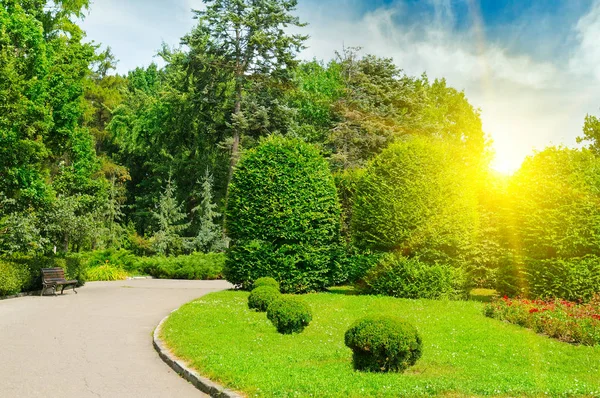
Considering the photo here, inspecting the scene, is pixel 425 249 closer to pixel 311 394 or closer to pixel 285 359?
pixel 285 359

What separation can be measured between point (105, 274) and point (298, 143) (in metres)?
17.6

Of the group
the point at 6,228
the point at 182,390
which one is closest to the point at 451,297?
the point at 182,390

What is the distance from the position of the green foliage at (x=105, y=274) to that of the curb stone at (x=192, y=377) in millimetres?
23282

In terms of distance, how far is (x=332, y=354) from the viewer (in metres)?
9.98

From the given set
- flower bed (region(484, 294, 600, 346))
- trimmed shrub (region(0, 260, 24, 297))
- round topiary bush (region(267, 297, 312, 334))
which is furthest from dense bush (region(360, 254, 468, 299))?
trimmed shrub (region(0, 260, 24, 297))

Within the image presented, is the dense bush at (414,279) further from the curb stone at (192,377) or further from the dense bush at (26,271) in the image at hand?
the dense bush at (26,271)

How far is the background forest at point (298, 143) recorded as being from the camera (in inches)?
746

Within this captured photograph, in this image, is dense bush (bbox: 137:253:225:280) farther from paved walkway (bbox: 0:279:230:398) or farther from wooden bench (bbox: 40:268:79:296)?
paved walkway (bbox: 0:279:230:398)

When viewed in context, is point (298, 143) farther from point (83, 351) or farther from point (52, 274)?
point (83, 351)

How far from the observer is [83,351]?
35.5 ft

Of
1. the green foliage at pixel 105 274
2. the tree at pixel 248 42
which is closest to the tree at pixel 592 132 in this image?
the tree at pixel 248 42

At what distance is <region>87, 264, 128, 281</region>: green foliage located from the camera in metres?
32.6

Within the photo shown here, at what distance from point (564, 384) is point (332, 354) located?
395cm

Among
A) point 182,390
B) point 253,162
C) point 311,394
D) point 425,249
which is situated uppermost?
point 253,162
